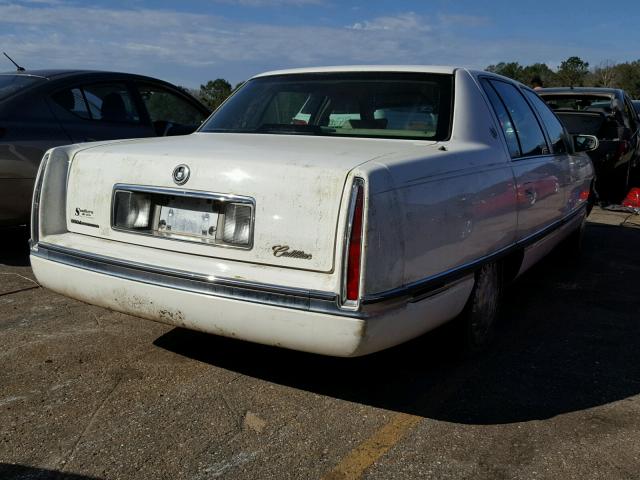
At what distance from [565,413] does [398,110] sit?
1.72 meters

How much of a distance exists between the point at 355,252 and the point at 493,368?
135 cm

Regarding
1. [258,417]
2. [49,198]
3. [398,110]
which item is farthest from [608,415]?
[49,198]

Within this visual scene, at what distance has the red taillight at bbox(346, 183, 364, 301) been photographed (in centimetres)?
251

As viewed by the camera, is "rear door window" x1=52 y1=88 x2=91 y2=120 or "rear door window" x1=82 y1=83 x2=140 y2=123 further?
"rear door window" x1=82 y1=83 x2=140 y2=123

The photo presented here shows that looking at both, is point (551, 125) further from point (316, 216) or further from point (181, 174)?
point (181, 174)

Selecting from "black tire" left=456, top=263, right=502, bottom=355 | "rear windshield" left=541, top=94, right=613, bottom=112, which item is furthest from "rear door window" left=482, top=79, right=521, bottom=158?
"rear windshield" left=541, top=94, right=613, bottom=112

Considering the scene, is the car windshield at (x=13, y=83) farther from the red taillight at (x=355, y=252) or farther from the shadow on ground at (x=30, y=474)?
the red taillight at (x=355, y=252)

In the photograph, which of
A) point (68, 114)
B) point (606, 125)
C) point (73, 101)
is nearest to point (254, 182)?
point (68, 114)

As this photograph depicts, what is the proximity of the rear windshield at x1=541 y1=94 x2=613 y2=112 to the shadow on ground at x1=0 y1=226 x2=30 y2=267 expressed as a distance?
7312 mm

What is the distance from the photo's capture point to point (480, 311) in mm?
3479

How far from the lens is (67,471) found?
240cm

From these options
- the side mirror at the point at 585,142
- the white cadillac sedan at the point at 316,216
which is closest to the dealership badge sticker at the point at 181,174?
the white cadillac sedan at the point at 316,216

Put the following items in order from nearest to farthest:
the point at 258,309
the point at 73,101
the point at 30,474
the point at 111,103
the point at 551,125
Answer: the point at 30,474
the point at 258,309
the point at 551,125
the point at 73,101
the point at 111,103

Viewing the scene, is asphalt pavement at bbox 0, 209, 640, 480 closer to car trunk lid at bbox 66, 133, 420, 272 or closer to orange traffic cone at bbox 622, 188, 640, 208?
car trunk lid at bbox 66, 133, 420, 272
